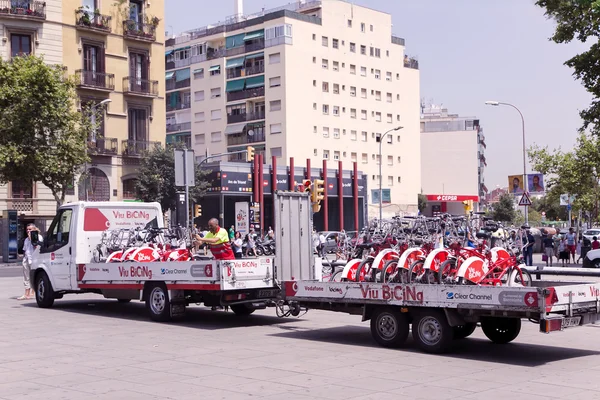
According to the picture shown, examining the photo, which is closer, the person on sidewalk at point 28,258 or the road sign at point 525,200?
the person on sidewalk at point 28,258

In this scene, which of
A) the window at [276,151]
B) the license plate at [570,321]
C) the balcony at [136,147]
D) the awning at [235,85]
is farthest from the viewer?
the awning at [235,85]

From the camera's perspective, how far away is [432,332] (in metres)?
11.9

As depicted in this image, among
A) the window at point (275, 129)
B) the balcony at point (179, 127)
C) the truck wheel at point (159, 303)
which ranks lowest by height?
the truck wheel at point (159, 303)

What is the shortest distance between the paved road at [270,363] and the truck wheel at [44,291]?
97.0 inches

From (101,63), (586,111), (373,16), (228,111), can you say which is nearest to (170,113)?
(228,111)

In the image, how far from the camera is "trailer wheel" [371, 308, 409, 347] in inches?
481

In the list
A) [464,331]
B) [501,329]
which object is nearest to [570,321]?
[501,329]

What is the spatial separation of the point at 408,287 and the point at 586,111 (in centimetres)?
1936

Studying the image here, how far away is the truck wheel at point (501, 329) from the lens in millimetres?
12477

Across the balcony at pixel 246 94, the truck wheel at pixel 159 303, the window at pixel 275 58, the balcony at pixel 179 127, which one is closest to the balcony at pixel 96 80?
the window at pixel 275 58

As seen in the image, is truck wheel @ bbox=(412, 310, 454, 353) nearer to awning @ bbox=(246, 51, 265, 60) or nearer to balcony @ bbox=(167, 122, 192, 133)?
awning @ bbox=(246, 51, 265, 60)

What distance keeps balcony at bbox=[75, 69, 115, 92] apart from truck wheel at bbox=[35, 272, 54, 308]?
31168 millimetres

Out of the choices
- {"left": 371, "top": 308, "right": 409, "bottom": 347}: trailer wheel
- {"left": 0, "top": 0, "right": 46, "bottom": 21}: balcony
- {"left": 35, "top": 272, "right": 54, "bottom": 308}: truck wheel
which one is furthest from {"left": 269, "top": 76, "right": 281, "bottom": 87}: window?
{"left": 371, "top": 308, "right": 409, "bottom": 347}: trailer wheel

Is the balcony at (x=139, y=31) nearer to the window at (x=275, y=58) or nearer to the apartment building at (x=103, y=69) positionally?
the apartment building at (x=103, y=69)
